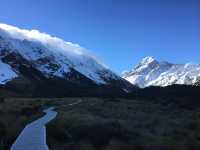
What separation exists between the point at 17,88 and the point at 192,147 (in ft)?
565

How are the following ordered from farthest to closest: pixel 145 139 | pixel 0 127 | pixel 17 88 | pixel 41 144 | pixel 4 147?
pixel 17 88 < pixel 0 127 < pixel 145 139 < pixel 4 147 < pixel 41 144

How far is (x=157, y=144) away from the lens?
57.9 ft

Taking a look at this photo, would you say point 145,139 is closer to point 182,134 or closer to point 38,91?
point 182,134

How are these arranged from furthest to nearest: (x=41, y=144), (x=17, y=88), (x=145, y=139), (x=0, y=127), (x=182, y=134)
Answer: (x=17, y=88)
(x=182, y=134)
(x=0, y=127)
(x=145, y=139)
(x=41, y=144)

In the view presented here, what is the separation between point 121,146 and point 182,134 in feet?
21.1

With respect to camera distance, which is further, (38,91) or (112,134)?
(38,91)

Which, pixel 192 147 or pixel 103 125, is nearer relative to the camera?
pixel 192 147

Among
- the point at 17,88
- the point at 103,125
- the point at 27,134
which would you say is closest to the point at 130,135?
the point at 103,125

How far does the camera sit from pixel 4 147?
1714cm

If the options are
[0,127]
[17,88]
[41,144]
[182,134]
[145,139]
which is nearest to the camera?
[41,144]

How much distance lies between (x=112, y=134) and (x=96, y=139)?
1.40 m

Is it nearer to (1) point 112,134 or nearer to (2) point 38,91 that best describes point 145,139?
(1) point 112,134

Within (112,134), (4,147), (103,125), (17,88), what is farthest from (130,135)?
(17,88)

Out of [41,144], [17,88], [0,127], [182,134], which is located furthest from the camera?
[17,88]
